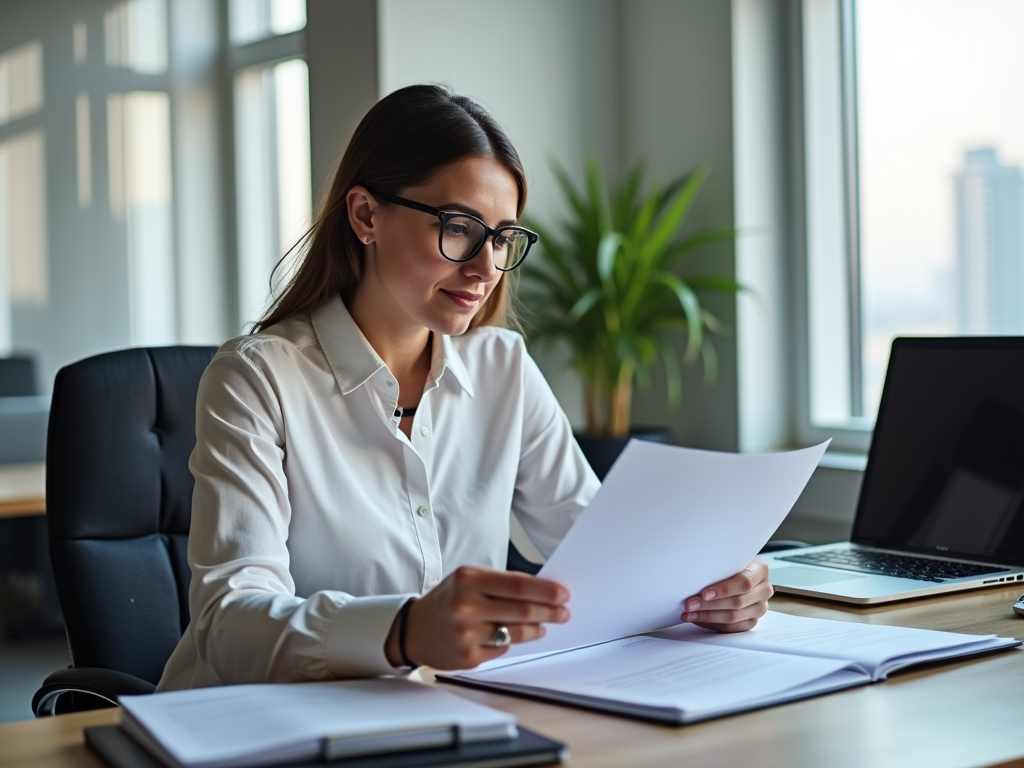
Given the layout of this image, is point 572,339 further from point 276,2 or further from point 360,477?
point 276,2

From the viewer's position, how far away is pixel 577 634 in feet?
3.87

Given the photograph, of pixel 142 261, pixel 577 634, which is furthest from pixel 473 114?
pixel 142 261

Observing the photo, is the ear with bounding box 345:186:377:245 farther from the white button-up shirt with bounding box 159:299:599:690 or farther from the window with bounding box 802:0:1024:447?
the window with bounding box 802:0:1024:447

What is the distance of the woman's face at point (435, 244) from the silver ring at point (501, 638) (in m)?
0.62

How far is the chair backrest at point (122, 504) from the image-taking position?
162 centimetres

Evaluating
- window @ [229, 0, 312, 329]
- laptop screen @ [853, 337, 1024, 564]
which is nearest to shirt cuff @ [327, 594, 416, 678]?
laptop screen @ [853, 337, 1024, 564]

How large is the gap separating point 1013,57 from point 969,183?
31cm

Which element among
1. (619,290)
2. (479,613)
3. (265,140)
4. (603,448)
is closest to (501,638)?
(479,613)

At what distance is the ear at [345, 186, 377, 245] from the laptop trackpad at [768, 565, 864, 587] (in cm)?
71

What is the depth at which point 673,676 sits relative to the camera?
110 centimetres

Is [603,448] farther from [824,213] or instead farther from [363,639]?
[363,639]

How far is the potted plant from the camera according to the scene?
124 inches

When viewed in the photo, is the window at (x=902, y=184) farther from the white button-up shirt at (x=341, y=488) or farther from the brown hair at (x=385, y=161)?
the brown hair at (x=385, y=161)

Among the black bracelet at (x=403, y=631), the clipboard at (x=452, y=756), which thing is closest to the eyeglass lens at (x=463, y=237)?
the black bracelet at (x=403, y=631)
